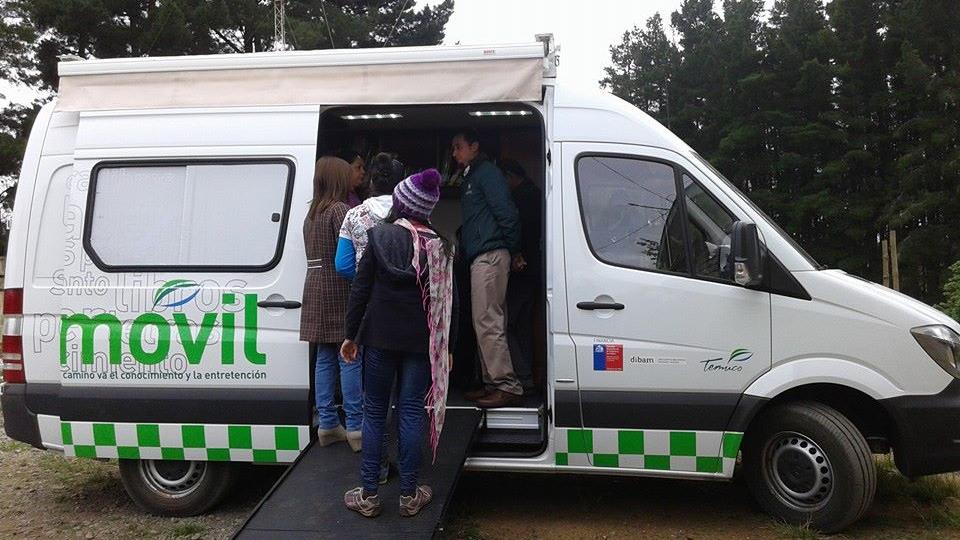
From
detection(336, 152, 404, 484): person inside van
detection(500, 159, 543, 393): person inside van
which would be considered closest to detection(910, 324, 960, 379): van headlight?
detection(500, 159, 543, 393): person inside van

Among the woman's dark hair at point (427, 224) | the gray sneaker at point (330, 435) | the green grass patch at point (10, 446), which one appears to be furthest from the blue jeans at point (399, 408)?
the green grass patch at point (10, 446)

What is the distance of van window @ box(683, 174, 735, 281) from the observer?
4.49 meters

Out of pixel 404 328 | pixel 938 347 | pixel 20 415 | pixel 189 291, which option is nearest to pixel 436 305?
pixel 404 328

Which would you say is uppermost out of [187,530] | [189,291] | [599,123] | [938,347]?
[599,123]

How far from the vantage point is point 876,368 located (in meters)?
4.32

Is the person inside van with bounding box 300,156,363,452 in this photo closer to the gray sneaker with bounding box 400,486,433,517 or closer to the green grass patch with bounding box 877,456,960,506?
the gray sneaker with bounding box 400,486,433,517

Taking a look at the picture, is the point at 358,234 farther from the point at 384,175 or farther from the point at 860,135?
the point at 860,135

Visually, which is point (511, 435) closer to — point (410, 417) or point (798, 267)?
point (410, 417)

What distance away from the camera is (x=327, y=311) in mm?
4559

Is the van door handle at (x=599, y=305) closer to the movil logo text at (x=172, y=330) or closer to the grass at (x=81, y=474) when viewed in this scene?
the movil logo text at (x=172, y=330)

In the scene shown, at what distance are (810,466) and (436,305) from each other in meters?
2.34

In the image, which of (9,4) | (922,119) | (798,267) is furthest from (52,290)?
(922,119)

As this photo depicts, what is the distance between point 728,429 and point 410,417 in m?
1.82

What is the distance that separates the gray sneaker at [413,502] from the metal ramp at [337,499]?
3 cm
